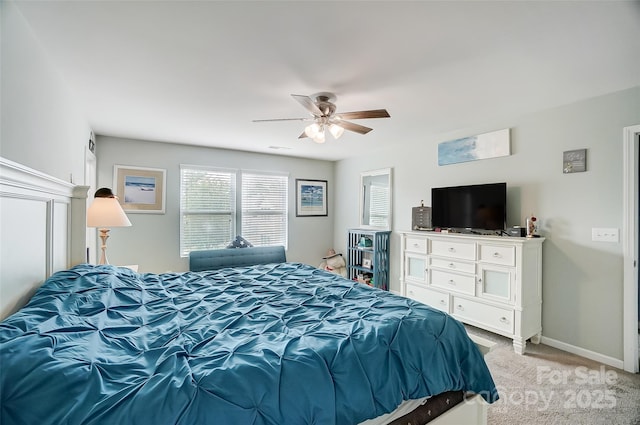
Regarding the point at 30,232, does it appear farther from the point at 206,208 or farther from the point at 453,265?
the point at 453,265

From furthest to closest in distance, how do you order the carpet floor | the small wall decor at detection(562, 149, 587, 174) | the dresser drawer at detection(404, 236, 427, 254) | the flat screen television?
the dresser drawer at detection(404, 236, 427, 254) < the flat screen television < the small wall decor at detection(562, 149, 587, 174) < the carpet floor

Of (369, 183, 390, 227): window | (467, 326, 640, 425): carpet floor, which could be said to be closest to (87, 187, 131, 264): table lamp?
(467, 326, 640, 425): carpet floor

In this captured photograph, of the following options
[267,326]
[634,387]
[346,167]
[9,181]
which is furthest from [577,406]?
[346,167]

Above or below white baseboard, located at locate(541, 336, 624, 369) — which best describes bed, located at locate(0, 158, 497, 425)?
above

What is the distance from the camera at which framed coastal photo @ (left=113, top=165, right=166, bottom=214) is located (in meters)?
4.13

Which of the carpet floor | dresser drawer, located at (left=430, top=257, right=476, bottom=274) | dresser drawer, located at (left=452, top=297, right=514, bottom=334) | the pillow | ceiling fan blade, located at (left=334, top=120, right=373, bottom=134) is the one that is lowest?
the carpet floor

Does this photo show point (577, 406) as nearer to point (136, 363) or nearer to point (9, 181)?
point (136, 363)

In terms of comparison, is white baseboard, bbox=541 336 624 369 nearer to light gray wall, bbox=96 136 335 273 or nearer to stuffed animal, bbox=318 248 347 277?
stuffed animal, bbox=318 248 347 277

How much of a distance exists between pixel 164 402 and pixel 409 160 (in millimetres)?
4264

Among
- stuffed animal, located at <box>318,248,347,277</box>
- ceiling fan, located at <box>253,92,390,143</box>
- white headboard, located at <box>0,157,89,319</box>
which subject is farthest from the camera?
stuffed animal, located at <box>318,248,347,277</box>

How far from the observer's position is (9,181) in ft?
4.25

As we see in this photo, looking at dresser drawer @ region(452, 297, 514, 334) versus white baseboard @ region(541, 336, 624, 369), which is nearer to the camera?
white baseboard @ region(541, 336, 624, 369)

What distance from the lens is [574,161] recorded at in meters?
2.87

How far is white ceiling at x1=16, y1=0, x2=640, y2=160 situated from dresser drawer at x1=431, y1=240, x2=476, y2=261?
1.46 m
